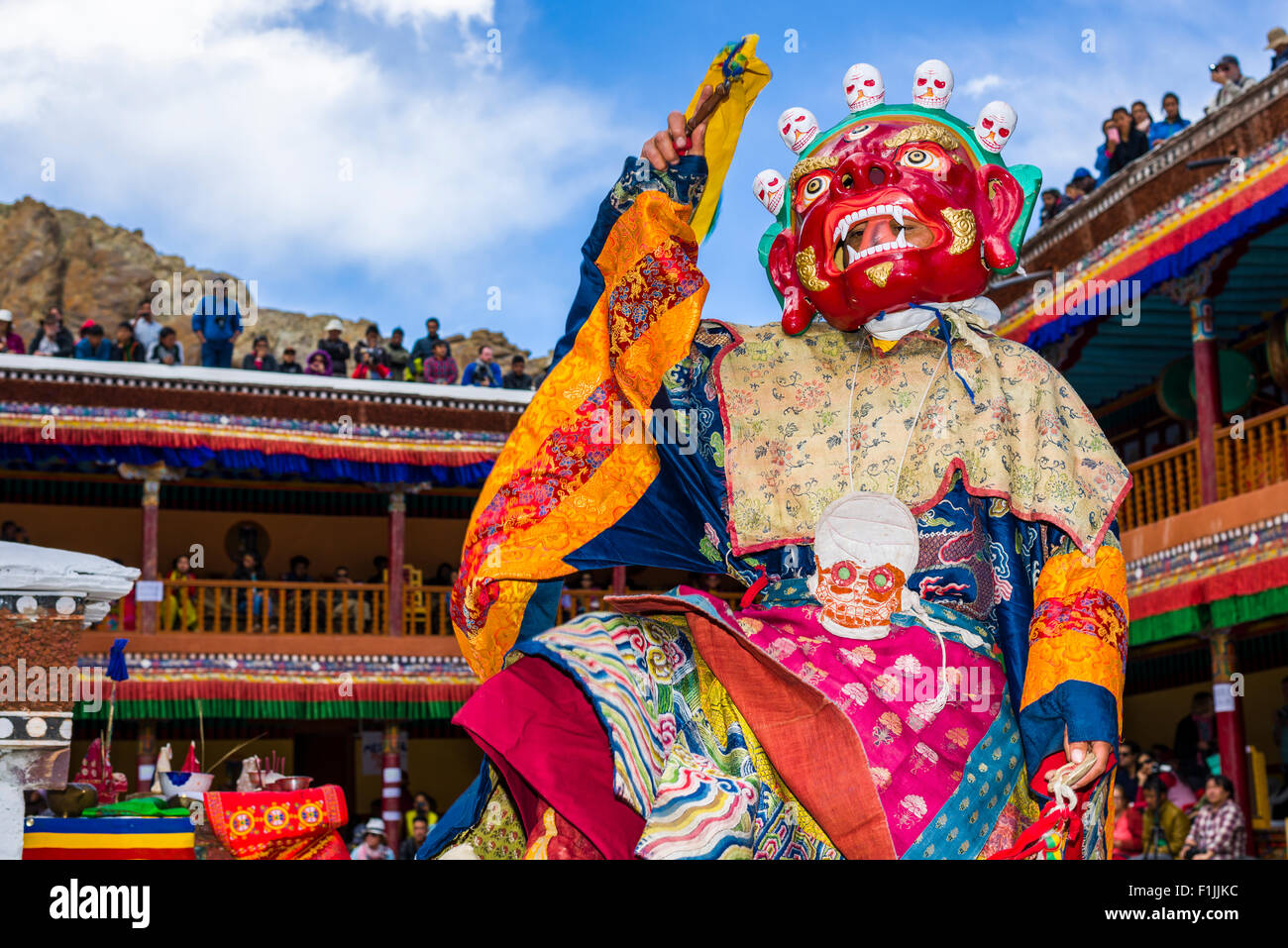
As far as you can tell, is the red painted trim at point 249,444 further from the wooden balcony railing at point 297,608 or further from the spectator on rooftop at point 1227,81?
the spectator on rooftop at point 1227,81

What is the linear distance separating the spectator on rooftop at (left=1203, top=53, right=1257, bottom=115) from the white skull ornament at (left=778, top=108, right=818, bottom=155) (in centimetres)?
884

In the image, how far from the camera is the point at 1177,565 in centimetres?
1255

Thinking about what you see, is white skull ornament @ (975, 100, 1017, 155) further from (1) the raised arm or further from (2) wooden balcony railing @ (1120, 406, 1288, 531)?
(2) wooden balcony railing @ (1120, 406, 1288, 531)

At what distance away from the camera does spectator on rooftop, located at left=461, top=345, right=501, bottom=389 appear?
A: 18.5 m

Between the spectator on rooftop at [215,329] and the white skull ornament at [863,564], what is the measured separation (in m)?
13.9

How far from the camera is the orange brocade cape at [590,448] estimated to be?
401cm

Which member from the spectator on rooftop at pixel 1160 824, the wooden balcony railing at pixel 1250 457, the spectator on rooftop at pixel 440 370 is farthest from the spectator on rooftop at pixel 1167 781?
the spectator on rooftop at pixel 440 370

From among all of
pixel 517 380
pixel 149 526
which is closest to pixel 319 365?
pixel 517 380

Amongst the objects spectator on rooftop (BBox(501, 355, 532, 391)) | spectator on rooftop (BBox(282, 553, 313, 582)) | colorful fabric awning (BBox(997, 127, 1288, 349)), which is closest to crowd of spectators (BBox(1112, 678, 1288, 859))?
colorful fabric awning (BBox(997, 127, 1288, 349))

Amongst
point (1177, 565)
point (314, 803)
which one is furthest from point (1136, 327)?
point (314, 803)

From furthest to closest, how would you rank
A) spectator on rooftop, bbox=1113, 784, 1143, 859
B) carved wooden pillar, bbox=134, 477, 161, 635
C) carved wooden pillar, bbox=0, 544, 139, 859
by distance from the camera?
carved wooden pillar, bbox=134, 477, 161, 635
spectator on rooftop, bbox=1113, 784, 1143, 859
carved wooden pillar, bbox=0, 544, 139, 859

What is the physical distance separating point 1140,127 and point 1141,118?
102mm
